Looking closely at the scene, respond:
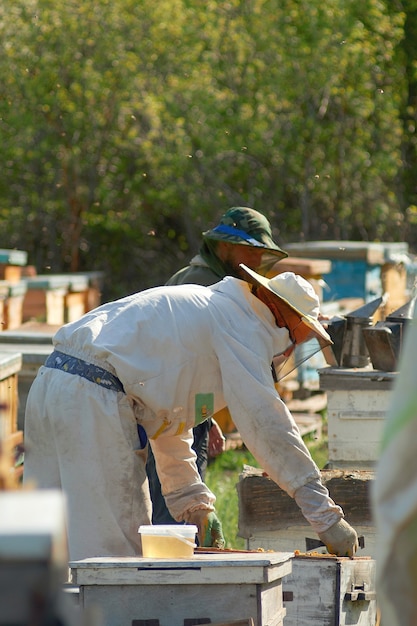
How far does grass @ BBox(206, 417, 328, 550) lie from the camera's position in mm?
5441

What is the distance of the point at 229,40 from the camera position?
15062 mm

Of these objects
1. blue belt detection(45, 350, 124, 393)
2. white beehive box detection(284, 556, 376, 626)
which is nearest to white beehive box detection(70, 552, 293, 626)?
white beehive box detection(284, 556, 376, 626)

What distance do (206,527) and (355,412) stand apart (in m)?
A: 1.30

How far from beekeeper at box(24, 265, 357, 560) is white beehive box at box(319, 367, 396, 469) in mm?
1235

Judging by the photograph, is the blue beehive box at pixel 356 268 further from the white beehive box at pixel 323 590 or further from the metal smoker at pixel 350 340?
the white beehive box at pixel 323 590

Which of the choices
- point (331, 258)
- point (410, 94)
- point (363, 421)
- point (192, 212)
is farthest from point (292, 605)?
point (410, 94)

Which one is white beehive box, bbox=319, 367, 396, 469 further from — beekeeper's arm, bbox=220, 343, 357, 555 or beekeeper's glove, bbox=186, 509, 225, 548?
beekeeper's arm, bbox=220, 343, 357, 555

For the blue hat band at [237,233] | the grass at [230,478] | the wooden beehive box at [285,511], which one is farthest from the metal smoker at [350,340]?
the wooden beehive box at [285,511]

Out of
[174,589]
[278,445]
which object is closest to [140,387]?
[278,445]

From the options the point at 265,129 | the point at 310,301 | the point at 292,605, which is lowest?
the point at 292,605

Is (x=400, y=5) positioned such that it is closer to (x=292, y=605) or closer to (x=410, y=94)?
(x=410, y=94)

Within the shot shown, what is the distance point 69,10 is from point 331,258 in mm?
6270

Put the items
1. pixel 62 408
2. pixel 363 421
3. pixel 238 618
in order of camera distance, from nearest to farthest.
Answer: pixel 238 618
pixel 62 408
pixel 363 421

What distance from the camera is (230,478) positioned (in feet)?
23.3
